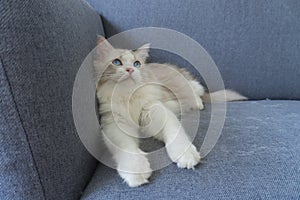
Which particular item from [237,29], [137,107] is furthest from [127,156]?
A: [237,29]

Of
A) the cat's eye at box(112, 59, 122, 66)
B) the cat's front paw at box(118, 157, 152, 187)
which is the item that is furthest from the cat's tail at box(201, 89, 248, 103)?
the cat's front paw at box(118, 157, 152, 187)

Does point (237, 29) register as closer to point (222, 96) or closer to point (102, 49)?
point (222, 96)

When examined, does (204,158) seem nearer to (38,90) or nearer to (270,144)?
(270,144)

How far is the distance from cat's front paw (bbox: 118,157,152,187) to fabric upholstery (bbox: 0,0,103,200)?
101mm

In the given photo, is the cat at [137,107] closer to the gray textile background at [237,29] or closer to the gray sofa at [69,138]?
the gray sofa at [69,138]

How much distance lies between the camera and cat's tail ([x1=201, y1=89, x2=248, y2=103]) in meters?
1.08

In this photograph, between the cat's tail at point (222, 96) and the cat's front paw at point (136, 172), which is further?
the cat's tail at point (222, 96)

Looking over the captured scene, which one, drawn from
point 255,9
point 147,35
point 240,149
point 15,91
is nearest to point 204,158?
point 240,149

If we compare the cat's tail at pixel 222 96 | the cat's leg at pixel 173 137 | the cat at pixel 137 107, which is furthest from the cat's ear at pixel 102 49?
the cat's tail at pixel 222 96

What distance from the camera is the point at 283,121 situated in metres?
0.84

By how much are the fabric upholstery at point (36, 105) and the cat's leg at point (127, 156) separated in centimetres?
11

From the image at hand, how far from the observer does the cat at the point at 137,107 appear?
0.65 metres

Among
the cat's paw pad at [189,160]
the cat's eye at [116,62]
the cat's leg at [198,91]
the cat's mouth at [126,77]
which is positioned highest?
the cat's eye at [116,62]

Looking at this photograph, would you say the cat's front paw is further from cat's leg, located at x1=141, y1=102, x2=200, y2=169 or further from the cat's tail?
the cat's tail
